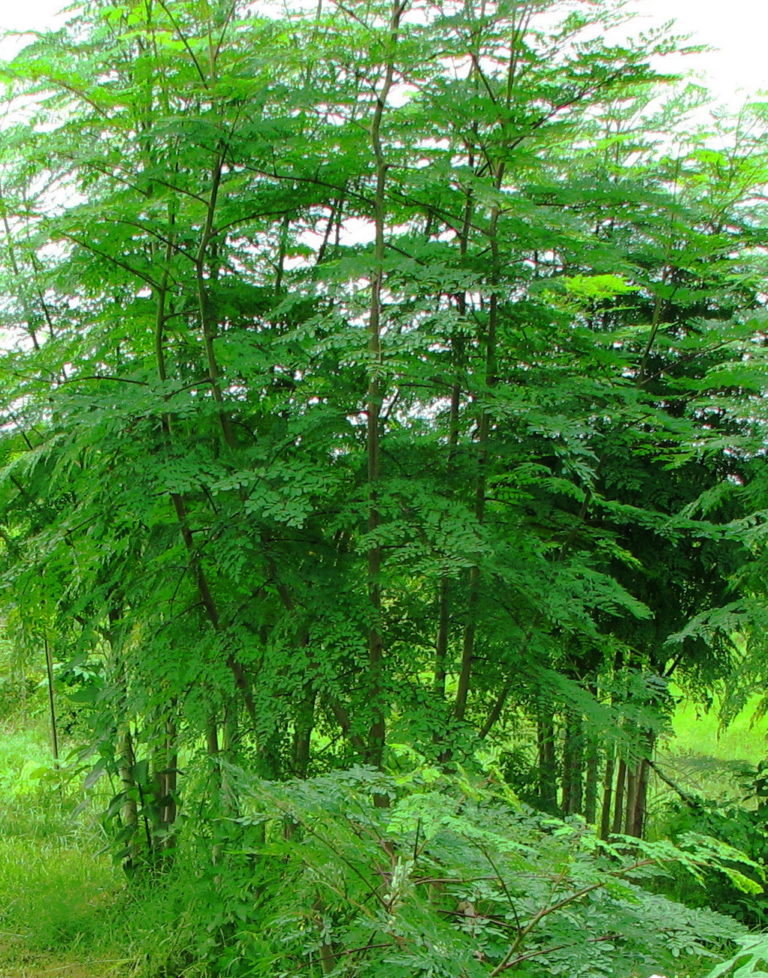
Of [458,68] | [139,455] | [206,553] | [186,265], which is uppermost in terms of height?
[458,68]

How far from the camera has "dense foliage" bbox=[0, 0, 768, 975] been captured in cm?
194

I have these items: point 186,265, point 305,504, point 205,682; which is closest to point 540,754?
point 205,682

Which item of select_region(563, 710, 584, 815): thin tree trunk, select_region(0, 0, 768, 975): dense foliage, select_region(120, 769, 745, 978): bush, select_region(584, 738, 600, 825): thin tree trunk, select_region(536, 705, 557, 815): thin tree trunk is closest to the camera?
select_region(120, 769, 745, 978): bush

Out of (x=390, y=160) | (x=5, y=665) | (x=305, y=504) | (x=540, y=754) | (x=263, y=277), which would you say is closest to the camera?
(x=305, y=504)

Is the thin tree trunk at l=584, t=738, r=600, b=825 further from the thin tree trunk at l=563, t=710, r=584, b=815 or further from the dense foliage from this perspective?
the dense foliage

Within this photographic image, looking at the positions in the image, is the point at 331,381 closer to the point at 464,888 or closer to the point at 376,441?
the point at 376,441

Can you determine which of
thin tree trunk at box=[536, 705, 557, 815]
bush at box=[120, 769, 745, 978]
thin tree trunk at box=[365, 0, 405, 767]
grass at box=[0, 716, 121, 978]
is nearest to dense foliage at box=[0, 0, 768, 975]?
thin tree trunk at box=[365, 0, 405, 767]

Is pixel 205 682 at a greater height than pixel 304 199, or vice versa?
pixel 304 199

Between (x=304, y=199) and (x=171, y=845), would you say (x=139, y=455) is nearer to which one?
(x=304, y=199)

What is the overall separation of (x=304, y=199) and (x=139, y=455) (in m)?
0.67

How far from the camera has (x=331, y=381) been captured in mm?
2098

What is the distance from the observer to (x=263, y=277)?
2.43 metres

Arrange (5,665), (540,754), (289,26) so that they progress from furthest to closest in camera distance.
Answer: (5,665) → (540,754) → (289,26)

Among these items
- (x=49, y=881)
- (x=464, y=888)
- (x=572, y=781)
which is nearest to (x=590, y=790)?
(x=572, y=781)
